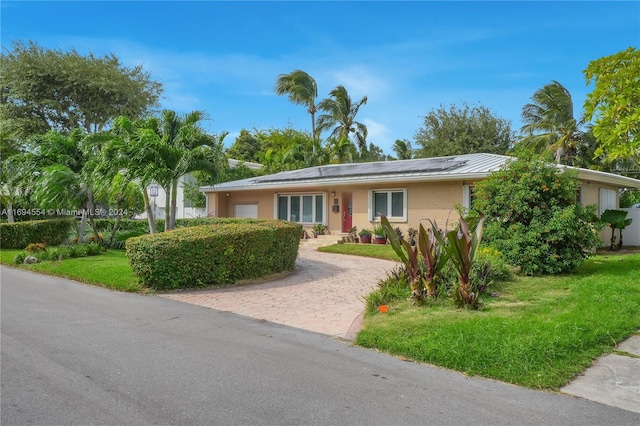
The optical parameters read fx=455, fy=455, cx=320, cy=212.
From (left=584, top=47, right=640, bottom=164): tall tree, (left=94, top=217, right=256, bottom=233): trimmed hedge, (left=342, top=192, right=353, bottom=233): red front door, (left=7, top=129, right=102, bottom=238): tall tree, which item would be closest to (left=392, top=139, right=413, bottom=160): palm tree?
(left=342, top=192, right=353, bottom=233): red front door

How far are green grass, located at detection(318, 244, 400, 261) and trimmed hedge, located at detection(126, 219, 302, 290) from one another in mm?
5139

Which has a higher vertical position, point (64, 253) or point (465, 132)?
point (465, 132)

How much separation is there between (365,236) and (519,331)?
12448mm

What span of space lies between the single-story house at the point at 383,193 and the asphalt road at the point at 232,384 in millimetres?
9536

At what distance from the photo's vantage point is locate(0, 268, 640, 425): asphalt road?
142 inches

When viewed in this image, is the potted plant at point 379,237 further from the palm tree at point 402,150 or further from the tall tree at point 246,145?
the tall tree at point 246,145

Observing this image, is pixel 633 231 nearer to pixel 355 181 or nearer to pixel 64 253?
pixel 355 181

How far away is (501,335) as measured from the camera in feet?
17.7

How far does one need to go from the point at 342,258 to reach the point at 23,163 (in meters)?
12.2

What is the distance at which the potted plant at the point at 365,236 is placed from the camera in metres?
17.9

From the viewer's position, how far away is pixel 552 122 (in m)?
31.1

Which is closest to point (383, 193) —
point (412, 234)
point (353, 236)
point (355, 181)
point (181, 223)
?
point (355, 181)

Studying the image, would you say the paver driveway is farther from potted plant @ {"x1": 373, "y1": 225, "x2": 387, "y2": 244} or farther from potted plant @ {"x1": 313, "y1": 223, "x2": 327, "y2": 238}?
potted plant @ {"x1": 313, "y1": 223, "x2": 327, "y2": 238}

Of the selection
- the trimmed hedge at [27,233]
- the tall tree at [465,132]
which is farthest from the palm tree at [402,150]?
the trimmed hedge at [27,233]
